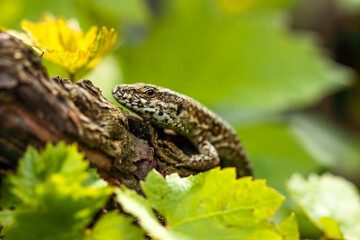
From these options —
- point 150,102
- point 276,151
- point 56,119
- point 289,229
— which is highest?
point 276,151

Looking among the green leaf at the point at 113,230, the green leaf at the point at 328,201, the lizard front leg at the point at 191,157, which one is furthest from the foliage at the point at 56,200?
the green leaf at the point at 328,201

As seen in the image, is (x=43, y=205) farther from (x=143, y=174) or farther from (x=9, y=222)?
(x=143, y=174)

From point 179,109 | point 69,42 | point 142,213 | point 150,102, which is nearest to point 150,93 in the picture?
point 150,102

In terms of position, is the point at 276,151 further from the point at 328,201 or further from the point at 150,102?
the point at 150,102

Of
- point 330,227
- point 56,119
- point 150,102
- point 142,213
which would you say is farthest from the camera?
point 150,102

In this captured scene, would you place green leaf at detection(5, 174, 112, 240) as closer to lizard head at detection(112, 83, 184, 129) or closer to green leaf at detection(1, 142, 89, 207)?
green leaf at detection(1, 142, 89, 207)

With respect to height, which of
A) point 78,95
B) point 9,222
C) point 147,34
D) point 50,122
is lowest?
point 9,222

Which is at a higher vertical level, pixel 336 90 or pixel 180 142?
pixel 336 90

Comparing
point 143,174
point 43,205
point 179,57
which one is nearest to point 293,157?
point 179,57
